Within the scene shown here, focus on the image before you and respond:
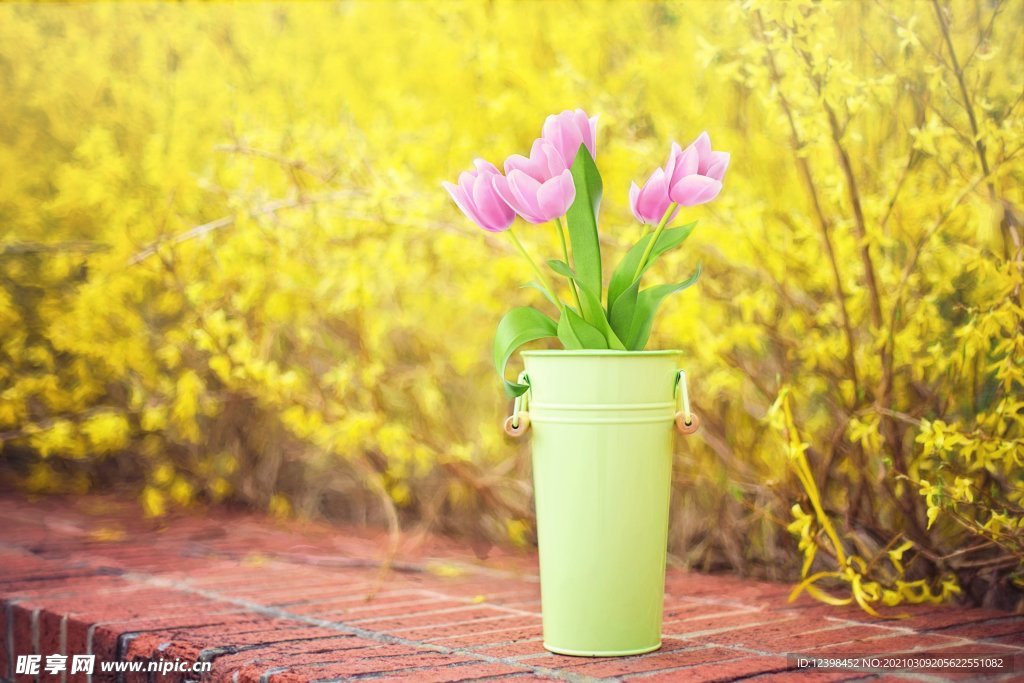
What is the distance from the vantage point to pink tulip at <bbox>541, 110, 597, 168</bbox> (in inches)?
71.4

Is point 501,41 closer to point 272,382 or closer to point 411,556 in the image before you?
point 272,382

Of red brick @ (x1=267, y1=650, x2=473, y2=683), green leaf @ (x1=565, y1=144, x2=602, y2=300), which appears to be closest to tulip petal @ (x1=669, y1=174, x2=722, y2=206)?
green leaf @ (x1=565, y1=144, x2=602, y2=300)

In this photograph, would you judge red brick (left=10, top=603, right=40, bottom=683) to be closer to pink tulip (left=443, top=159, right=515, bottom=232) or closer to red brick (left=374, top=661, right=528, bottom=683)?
red brick (left=374, top=661, right=528, bottom=683)

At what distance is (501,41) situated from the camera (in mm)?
2844

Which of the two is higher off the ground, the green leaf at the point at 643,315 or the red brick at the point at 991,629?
the green leaf at the point at 643,315

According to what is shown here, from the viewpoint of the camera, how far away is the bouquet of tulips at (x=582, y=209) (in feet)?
5.80

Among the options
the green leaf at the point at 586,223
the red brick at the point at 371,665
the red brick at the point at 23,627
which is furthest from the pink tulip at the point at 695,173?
the red brick at the point at 23,627

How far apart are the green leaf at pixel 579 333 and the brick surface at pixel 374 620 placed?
0.53 meters

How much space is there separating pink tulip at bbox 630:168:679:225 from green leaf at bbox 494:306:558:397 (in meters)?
0.25

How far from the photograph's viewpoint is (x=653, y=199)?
1.83 meters

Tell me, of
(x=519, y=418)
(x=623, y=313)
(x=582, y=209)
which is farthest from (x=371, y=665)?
(x=582, y=209)

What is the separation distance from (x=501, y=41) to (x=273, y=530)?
5.41ft

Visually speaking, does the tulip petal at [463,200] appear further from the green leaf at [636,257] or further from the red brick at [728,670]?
the red brick at [728,670]

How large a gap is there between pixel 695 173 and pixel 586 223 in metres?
0.21
